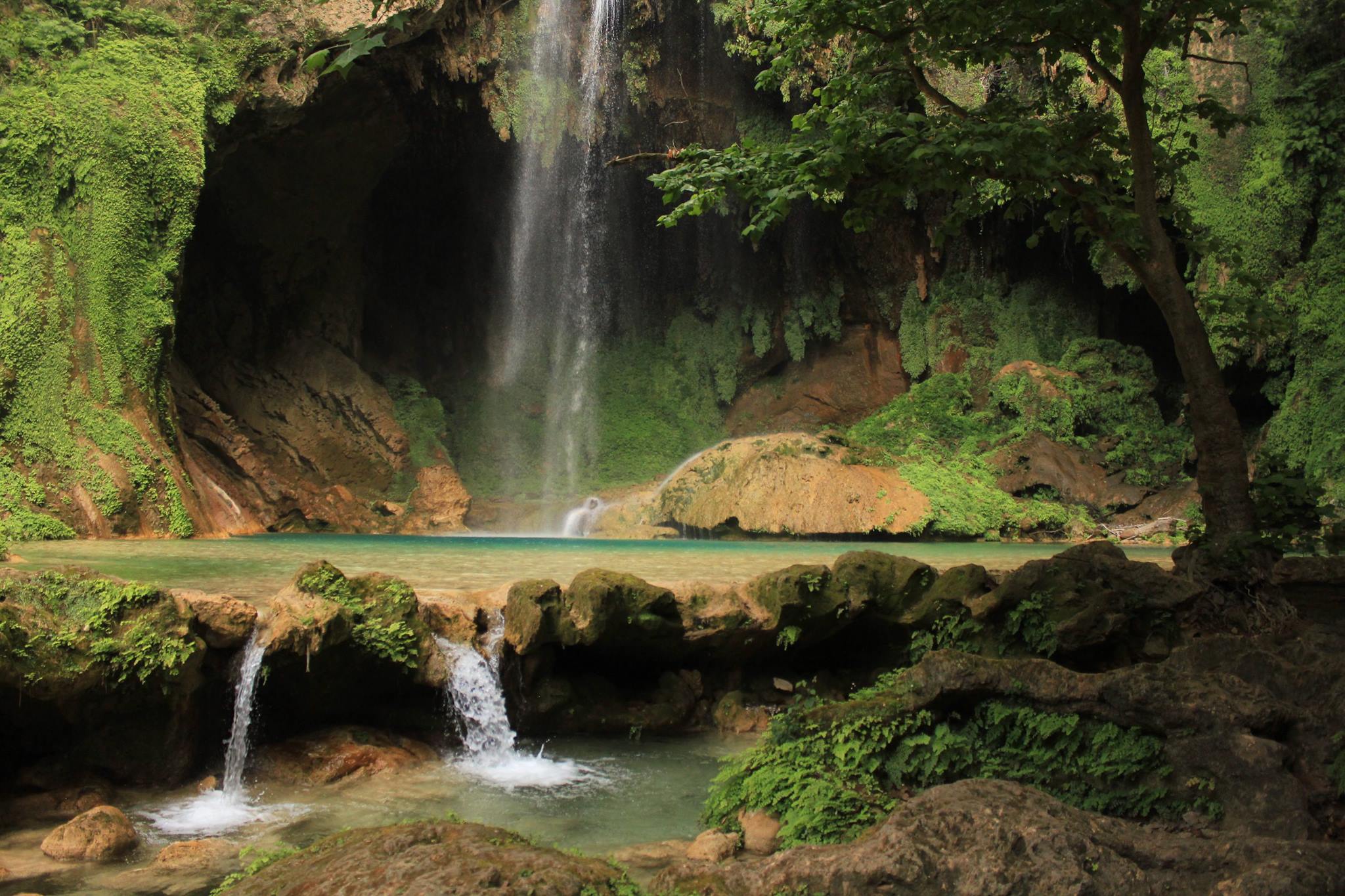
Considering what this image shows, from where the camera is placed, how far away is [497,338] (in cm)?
2381

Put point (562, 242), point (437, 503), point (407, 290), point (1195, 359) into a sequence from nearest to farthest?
point (1195, 359) < point (437, 503) < point (562, 242) < point (407, 290)

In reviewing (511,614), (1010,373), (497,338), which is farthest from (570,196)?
(511,614)

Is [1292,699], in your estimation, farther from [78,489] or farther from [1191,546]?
[78,489]

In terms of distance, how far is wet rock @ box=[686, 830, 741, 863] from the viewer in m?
4.55

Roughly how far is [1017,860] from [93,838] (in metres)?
4.26

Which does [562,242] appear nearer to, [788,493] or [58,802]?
[788,493]

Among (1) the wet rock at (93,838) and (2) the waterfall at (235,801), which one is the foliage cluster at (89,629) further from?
(1) the wet rock at (93,838)

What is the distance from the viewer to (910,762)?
4828 millimetres

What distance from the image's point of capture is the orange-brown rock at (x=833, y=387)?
2298 cm

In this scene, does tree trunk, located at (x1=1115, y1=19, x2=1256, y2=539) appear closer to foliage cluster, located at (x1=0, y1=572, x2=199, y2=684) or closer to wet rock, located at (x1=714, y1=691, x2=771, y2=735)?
wet rock, located at (x1=714, y1=691, x2=771, y2=735)

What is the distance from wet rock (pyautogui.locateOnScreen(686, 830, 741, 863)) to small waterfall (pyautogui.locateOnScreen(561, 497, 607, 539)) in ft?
44.2

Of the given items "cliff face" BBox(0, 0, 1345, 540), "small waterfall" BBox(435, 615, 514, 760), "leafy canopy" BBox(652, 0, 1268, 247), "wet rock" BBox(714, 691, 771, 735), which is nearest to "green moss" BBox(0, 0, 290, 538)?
"cliff face" BBox(0, 0, 1345, 540)

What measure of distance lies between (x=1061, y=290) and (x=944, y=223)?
1611cm

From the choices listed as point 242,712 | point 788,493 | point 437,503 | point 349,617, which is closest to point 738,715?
point 349,617
